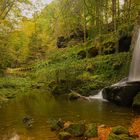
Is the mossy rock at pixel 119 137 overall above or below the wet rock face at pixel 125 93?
below

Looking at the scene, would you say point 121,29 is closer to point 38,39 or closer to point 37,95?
point 37,95

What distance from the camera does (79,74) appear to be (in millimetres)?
21953

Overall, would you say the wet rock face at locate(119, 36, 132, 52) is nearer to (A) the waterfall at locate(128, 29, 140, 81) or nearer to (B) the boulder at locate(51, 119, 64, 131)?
(A) the waterfall at locate(128, 29, 140, 81)

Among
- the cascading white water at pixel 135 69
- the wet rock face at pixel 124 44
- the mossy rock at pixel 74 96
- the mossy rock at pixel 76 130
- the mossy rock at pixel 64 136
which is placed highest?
the wet rock face at pixel 124 44

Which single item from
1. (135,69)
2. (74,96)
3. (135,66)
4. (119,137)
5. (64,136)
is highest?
(135,66)

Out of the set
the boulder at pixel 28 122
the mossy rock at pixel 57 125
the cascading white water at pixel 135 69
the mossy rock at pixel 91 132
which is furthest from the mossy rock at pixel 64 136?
the cascading white water at pixel 135 69

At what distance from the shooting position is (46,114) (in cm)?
1310

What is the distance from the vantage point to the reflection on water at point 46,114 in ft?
33.2

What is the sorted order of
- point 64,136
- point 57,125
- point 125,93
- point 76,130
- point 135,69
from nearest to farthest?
point 64,136 < point 76,130 < point 57,125 < point 125,93 < point 135,69

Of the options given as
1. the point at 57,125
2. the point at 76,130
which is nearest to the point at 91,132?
the point at 76,130

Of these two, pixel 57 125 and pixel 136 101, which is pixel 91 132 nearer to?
pixel 57 125

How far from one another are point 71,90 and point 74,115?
687 cm

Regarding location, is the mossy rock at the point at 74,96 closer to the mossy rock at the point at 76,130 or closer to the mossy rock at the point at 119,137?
the mossy rock at the point at 76,130

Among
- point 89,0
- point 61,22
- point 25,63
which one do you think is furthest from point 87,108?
point 25,63
